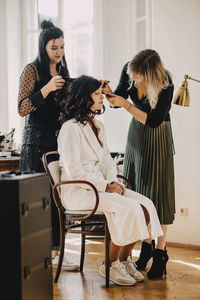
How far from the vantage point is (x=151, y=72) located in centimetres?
302

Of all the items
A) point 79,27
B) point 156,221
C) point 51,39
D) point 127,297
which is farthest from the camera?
point 79,27

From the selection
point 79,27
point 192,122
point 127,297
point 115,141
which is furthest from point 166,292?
point 79,27

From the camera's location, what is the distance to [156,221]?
9.55ft

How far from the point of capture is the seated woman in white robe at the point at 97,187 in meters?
2.79

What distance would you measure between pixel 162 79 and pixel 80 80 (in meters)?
0.52

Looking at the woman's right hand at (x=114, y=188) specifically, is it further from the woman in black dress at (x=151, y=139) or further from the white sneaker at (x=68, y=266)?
the white sneaker at (x=68, y=266)

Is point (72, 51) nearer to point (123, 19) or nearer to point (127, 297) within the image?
point (123, 19)

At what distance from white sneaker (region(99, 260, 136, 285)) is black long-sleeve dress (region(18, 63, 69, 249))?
2.65 feet

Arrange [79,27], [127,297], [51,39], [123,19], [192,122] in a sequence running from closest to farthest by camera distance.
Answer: [127,297] < [51,39] < [192,122] < [123,19] < [79,27]

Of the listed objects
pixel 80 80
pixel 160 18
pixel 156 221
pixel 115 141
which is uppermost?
pixel 160 18

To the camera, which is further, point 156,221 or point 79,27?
point 79,27

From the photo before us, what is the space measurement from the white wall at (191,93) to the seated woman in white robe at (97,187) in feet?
3.22

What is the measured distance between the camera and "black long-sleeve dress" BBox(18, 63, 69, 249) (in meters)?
3.16

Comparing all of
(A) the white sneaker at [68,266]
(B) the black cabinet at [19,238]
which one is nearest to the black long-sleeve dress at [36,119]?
(A) the white sneaker at [68,266]
